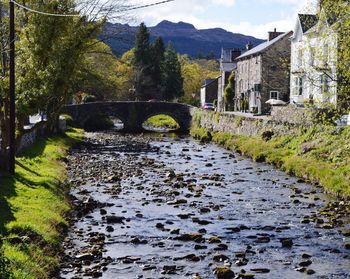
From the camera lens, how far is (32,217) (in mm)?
17078

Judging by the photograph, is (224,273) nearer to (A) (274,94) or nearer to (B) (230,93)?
(A) (274,94)

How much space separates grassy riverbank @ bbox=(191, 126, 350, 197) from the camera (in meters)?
27.2

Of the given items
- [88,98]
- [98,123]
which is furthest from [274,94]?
[88,98]

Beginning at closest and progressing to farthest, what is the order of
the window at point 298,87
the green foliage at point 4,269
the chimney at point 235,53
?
the green foliage at point 4,269 → the window at point 298,87 → the chimney at point 235,53

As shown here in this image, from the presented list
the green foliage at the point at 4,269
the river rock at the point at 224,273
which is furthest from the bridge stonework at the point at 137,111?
the green foliage at the point at 4,269

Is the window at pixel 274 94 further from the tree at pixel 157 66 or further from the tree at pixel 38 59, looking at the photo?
the tree at pixel 157 66

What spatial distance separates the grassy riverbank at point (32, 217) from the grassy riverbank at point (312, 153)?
13333 millimetres

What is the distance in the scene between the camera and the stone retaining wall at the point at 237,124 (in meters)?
42.1

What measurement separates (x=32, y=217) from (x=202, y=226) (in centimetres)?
623

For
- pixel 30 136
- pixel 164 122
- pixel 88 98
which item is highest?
pixel 88 98

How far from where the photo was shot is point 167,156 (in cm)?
4322

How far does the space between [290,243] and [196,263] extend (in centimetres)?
367

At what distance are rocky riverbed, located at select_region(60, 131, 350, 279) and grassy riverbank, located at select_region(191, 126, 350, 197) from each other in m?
1.03

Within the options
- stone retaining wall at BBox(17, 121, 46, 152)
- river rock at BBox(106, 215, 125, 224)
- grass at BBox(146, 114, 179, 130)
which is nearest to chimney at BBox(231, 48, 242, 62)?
grass at BBox(146, 114, 179, 130)
